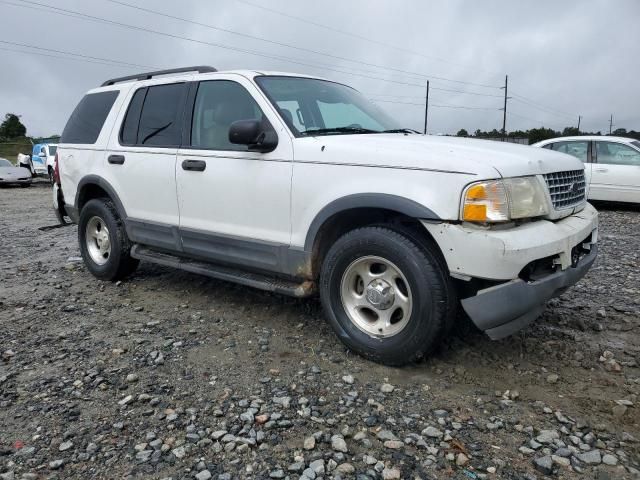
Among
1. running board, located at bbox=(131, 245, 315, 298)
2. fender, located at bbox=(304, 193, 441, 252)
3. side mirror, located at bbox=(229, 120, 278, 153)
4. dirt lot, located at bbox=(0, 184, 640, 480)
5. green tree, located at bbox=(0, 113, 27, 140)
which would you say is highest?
green tree, located at bbox=(0, 113, 27, 140)

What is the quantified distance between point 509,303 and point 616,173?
Result: 29.1 ft

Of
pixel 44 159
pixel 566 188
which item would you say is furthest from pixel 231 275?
pixel 44 159

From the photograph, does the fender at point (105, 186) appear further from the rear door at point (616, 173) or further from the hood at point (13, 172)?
the hood at point (13, 172)

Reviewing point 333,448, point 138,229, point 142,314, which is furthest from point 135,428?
point 138,229

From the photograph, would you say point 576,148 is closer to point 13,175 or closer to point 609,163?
point 609,163

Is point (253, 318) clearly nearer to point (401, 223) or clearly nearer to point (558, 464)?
point (401, 223)

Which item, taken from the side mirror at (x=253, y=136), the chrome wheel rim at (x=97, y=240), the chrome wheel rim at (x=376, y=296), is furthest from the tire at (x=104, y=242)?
the chrome wheel rim at (x=376, y=296)

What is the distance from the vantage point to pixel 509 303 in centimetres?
288

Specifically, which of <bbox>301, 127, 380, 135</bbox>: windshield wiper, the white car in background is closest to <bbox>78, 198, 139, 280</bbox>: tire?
<bbox>301, 127, 380, 135</bbox>: windshield wiper

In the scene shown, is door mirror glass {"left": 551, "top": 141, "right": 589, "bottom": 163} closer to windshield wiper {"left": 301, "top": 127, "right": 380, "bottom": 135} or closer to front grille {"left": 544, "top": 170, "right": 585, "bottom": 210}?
front grille {"left": 544, "top": 170, "right": 585, "bottom": 210}

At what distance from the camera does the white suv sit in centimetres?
293

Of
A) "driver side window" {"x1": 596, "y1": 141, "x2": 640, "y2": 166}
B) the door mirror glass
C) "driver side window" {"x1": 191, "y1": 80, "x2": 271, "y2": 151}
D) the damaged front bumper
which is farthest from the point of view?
the door mirror glass

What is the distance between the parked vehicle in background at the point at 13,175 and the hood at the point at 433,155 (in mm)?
21091

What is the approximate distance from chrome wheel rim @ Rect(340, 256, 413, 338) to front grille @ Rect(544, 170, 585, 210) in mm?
1086
